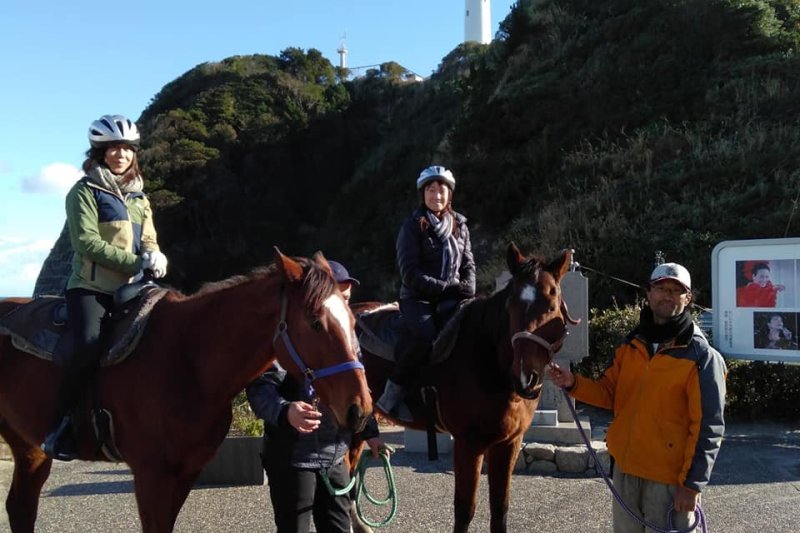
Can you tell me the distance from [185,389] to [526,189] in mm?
18677

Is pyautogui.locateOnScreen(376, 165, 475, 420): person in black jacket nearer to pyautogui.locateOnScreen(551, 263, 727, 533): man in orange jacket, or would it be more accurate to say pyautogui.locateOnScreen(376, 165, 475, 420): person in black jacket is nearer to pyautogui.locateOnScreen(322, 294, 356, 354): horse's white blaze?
pyautogui.locateOnScreen(551, 263, 727, 533): man in orange jacket

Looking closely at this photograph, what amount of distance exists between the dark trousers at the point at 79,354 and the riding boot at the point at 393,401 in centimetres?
196

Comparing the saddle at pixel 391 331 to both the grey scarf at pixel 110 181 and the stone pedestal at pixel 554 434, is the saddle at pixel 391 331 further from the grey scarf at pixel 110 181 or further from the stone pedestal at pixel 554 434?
the stone pedestal at pixel 554 434

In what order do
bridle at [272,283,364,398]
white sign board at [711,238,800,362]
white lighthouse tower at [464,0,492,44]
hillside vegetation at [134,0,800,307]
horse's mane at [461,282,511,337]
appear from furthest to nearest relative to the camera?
white lighthouse tower at [464,0,492,44], hillside vegetation at [134,0,800,307], white sign board at [711,238,800,362], horse's mane at [461,282,511,337], bridle at [272,283,364,398]

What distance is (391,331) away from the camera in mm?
4863

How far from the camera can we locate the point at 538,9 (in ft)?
89.4

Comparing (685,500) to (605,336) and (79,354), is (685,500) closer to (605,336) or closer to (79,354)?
(79,354)

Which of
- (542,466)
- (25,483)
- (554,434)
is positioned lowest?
(542,466)

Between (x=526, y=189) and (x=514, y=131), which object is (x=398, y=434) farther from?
(x=514, y=131)

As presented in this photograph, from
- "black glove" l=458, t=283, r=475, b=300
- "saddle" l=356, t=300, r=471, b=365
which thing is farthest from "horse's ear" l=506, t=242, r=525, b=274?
"black glove" l=458, t=283, r=475, b=300

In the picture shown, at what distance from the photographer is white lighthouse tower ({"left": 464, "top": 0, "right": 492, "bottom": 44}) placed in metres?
58.9

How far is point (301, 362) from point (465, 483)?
1.89 metres

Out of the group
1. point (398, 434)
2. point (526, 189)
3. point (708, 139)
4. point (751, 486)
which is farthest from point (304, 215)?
point (751, 486)

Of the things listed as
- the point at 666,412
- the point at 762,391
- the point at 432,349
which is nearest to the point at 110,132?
the point at 432,349
